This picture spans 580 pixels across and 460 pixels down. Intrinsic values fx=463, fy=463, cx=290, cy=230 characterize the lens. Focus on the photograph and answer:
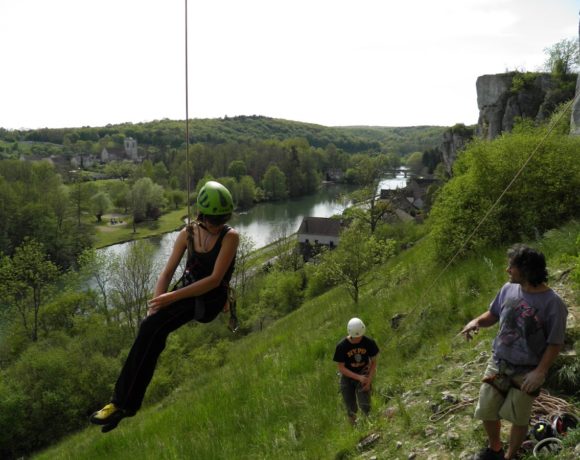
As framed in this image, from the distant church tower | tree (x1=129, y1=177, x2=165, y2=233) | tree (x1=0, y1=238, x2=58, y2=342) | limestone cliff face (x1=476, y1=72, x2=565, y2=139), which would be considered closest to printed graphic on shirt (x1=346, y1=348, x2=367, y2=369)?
limestone cliff face (x1=476, y1=72, x2=565, y2=139)

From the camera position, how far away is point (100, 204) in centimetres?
7156

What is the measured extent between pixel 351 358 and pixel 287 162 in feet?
336

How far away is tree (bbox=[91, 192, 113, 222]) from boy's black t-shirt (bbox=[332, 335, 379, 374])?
2768 inches

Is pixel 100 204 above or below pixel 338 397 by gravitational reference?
below

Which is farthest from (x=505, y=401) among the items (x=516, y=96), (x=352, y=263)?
(x=516, y=96)

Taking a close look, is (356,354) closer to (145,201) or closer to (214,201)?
(214,201)

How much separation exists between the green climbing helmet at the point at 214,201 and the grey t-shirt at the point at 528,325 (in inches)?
93.5

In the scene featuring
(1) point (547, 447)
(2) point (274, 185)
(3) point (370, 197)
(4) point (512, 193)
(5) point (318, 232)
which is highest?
(4) point (512, 193)

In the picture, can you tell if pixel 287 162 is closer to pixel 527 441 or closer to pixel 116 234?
pixel 116 234

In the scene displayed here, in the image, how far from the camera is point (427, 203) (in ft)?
186

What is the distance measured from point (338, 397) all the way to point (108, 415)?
14.5ft

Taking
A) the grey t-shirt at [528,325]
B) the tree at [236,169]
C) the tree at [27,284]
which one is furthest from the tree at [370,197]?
the tree at [236,169]

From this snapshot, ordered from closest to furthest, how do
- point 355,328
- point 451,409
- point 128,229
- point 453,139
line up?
point 451,409 < point 355,328 < point 453,139 < point 128,229

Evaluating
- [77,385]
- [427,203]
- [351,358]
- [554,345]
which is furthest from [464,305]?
[427,203]
